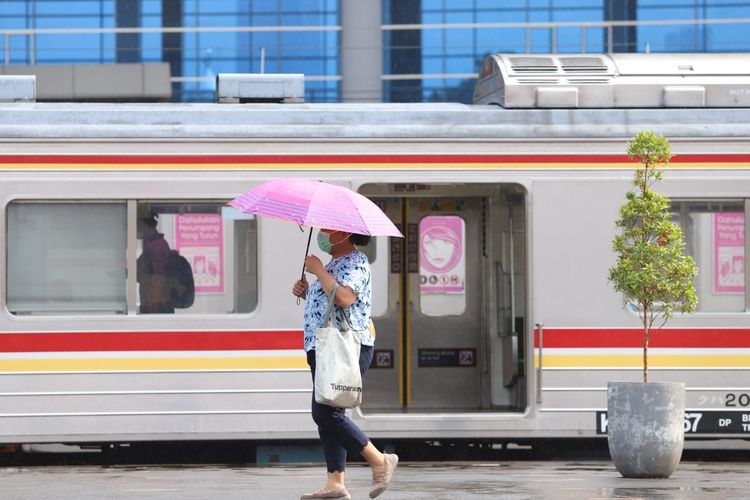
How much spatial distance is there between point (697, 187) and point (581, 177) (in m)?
0.94

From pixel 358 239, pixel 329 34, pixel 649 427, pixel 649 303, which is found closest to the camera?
pixel 358 239

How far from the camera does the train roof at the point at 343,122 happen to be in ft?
41.7

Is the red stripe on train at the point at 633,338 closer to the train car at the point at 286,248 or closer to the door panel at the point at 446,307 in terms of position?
the train car at the point at 286,248

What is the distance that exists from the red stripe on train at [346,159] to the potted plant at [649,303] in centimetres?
159

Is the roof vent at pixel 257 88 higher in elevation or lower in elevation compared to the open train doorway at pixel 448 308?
higher

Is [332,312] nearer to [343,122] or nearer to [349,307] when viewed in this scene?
[349,307]

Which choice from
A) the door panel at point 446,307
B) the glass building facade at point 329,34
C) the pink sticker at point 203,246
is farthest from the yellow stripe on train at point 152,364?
the glass building facade at point 329,34

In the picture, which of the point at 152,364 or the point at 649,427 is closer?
the point at 649,427

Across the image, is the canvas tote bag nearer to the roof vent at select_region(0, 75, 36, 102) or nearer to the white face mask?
the white face mask

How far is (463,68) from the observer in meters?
24.2

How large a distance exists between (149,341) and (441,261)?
2.83 metres

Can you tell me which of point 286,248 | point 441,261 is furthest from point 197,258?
point 441,261

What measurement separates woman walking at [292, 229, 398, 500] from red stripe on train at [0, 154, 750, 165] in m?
3.22

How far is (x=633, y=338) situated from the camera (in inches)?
503
